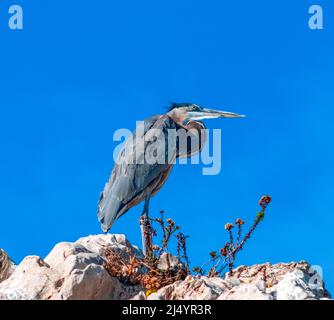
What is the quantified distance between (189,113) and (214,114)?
62 cm

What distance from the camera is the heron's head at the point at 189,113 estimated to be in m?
14.6

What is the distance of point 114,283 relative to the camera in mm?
8828

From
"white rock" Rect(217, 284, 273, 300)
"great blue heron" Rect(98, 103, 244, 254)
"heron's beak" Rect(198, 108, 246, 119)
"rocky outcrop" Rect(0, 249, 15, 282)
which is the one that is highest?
"heron's beak" Rect(198, 108, 246, 119)

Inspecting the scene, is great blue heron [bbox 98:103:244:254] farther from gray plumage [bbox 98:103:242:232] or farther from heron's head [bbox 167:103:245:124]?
heron's head [bbox 167:103:245:124]

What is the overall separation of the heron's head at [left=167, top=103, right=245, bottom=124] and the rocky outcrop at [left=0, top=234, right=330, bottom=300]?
5.07m

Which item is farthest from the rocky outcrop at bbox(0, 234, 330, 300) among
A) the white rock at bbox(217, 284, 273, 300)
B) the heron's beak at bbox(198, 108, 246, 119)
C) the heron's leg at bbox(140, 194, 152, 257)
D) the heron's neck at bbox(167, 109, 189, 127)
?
the heron's beak at bbox(198, 108, 246, 119)

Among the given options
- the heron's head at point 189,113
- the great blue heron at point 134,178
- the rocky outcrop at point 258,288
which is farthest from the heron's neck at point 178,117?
the rocky outcrop at point 258,288

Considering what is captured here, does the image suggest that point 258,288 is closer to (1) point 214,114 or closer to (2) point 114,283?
(2) point 114,283

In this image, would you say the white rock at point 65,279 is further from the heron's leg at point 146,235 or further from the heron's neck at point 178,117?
the heron's neck at point 178,117

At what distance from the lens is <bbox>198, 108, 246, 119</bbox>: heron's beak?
14.9 m

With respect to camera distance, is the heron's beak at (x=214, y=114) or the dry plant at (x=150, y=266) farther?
the heron's beak at (x=214, y=114)
